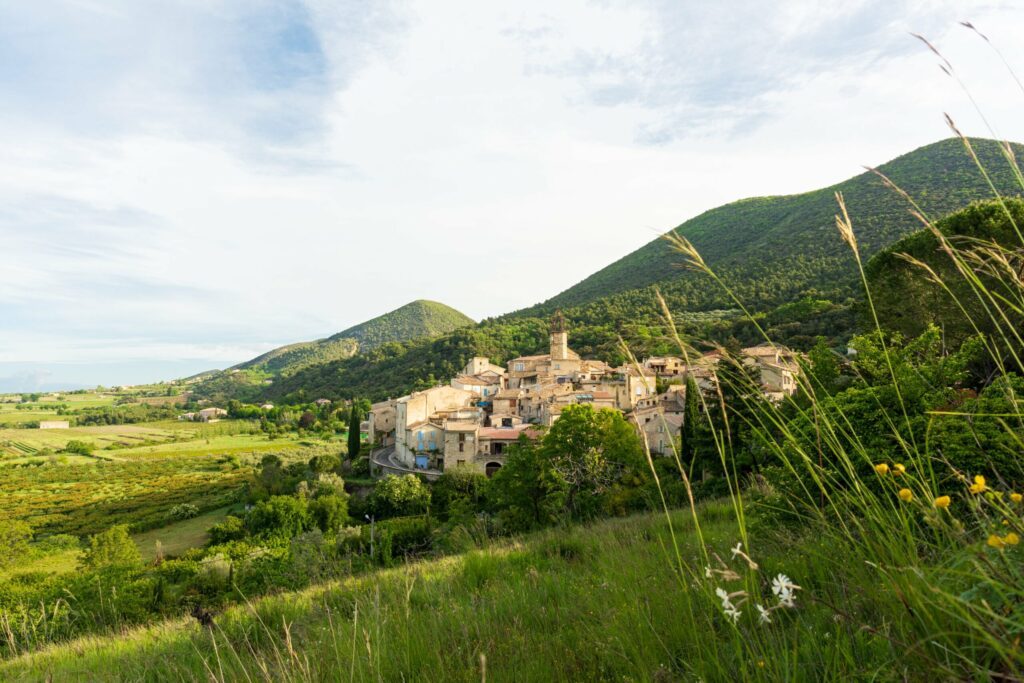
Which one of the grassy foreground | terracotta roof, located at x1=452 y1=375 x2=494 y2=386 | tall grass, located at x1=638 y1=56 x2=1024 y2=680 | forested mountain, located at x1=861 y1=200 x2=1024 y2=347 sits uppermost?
forested mountain, located at x1=861 y1=200 x2=1024 y2=347

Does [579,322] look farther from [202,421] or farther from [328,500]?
[202,421]

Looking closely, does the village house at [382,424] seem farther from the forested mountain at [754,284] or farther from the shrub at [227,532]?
the forested mountain at [754,284]

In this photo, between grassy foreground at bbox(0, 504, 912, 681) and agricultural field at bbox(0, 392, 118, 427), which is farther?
agricultural field at bbox(0, 392, 118, 427)

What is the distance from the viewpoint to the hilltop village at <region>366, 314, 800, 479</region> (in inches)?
1211

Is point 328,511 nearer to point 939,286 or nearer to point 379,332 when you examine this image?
point 939,286

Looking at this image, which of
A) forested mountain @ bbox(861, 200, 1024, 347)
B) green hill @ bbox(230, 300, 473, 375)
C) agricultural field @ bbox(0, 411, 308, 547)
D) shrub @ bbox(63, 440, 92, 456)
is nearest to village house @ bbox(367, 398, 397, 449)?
agricultural field @ bbox(0, 411, 308, 547)

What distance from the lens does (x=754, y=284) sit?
60625mm

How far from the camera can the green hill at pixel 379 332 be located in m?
173

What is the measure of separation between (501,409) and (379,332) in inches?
6078

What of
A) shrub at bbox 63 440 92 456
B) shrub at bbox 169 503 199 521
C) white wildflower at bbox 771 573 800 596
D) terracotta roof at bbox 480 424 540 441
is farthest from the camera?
shrub at bbox 63 440 92 456

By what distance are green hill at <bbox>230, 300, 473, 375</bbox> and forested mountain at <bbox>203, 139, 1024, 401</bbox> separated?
58.0m

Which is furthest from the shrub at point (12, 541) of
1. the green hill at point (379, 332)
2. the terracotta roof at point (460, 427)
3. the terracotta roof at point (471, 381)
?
the green hill at point (379, 332)

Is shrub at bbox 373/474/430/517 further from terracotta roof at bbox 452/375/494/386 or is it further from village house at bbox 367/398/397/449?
terracotta roof at bbox 452/375/494/386

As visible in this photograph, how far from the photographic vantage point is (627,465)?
1684cm
